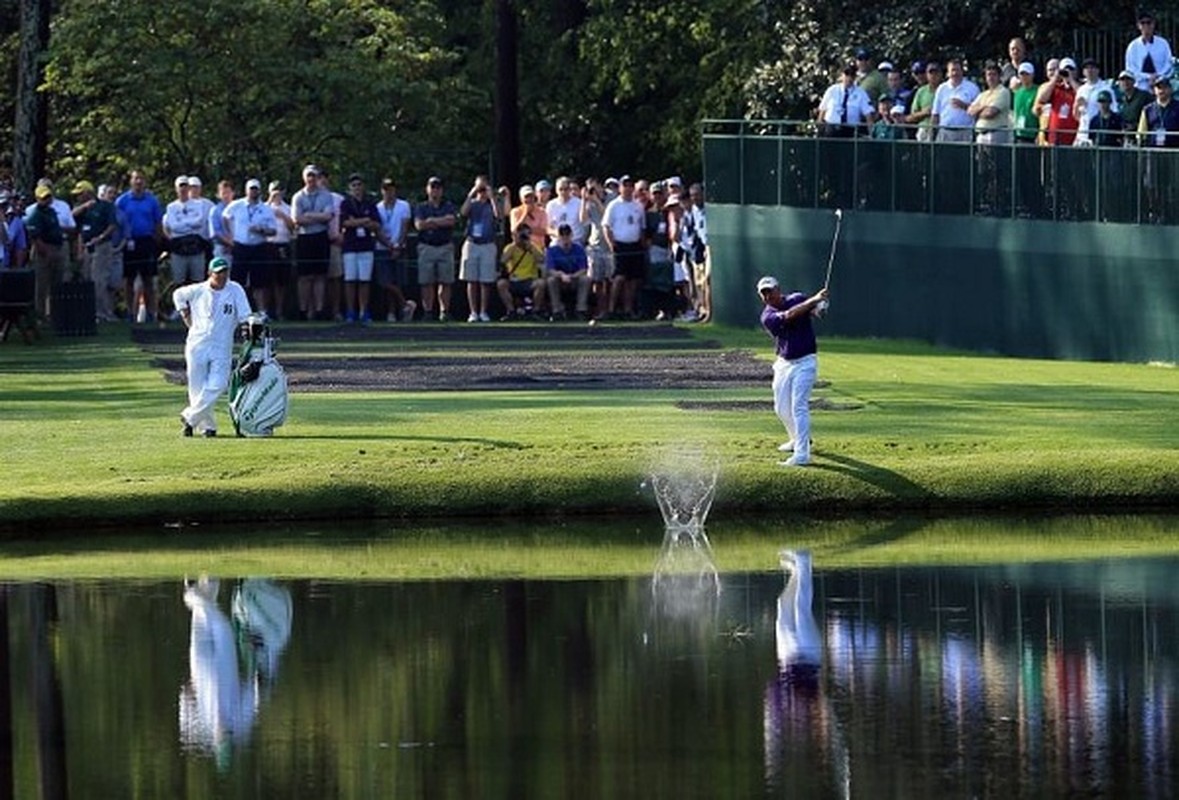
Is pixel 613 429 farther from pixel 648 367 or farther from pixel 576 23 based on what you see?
pixel 576 23

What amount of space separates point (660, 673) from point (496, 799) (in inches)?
135

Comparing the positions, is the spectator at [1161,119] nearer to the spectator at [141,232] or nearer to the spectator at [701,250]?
the spectator at [701,250]

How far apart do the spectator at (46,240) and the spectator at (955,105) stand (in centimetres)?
1157

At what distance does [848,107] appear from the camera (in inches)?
1529

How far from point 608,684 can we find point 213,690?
6.82 ft

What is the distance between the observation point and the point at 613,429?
26016 millimetres

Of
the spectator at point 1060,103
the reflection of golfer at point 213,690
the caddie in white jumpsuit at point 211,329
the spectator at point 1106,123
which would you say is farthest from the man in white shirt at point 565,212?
the reflection of golfer at point 213,690

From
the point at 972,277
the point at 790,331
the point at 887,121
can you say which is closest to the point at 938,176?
the point at 887,121

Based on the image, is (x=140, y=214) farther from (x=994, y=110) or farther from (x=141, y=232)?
(x=994, y=110)

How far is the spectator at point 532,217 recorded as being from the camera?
4203 centimetres

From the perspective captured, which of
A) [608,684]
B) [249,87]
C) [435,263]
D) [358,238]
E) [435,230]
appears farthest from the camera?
[249,87]

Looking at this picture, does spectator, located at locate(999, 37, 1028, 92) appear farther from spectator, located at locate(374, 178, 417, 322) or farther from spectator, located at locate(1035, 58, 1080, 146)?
spectator, located at locate(374, 178, 417, 322)

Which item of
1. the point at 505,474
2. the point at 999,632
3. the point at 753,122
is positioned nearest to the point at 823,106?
the point at 753,122

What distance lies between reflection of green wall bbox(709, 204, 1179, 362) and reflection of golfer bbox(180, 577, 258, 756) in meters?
18.2
